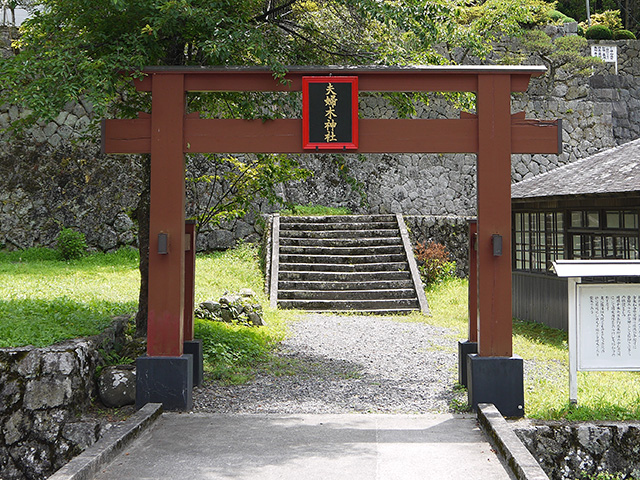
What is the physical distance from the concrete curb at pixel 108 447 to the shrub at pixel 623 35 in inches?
1022

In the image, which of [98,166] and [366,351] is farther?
[98,166]

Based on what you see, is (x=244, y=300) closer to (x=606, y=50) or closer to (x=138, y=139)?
(x=138, y=139)

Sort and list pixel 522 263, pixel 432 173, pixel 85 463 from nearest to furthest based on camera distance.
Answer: pixel 85 463 → pixel 522 263 → pixel 432 173

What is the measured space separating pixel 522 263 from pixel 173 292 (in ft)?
29.2

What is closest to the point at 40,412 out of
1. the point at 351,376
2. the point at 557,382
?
the point at 351,376

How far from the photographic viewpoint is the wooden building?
9.55 m

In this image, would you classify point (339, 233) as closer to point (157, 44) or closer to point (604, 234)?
point (604, 234)

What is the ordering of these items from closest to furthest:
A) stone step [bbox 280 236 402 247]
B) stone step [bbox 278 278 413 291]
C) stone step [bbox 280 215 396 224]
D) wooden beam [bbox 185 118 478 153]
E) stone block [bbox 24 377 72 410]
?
stone block [bbox 24 377 72 410]
wooden beam [bbox 185 118 478 153]
stone step [bbox 278 278 413 291]
stone step [bbox 280 236 402 247]
stone step [bbox 280 215 396 224]

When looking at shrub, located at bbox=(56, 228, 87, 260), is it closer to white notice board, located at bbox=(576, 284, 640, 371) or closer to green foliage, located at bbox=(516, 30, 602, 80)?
white notice board, located at bbox=(576, 284, 640, 371)

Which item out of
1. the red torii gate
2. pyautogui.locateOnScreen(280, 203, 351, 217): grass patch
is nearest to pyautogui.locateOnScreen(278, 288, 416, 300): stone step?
pyautogui.locateOnScreen(280, 203, 351, 217): grass patch

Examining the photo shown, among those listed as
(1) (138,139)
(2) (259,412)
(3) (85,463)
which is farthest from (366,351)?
(3) (85,463)

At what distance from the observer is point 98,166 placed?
16203mm

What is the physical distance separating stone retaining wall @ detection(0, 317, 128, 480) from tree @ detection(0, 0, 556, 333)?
7.18 feet

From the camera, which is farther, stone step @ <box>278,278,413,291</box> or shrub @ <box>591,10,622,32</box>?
shrub @ <box>591,10,622,32</box>
